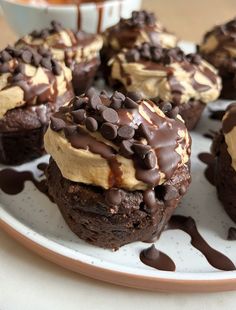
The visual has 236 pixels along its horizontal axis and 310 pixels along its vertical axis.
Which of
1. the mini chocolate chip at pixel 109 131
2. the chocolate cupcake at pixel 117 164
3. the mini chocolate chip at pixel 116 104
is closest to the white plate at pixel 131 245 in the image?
the chocolate cupcake at pixel 117 164

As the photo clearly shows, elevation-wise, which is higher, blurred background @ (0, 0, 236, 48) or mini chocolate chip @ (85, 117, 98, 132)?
mini chocolate chip @ (85, 117, 98, 132)

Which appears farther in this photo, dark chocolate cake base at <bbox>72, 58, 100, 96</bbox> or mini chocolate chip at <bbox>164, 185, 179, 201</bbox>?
dark chocolate cake base at <bbox>72, 58, 100, 96</bbox>

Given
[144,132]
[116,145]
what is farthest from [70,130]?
[144,132]

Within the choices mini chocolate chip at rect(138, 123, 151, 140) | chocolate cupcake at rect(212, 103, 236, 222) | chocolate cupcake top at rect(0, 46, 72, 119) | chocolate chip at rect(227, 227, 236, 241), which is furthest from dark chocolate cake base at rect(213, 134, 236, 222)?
chocolate cupcake top at rect(0, 46, 72, 119)

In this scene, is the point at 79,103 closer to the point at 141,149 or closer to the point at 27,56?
the point at 141,149

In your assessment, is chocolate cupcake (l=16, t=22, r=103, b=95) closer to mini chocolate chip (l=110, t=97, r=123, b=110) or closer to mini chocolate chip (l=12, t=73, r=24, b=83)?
mini chocolate chip (l=12, t=73, r=24, b=83)

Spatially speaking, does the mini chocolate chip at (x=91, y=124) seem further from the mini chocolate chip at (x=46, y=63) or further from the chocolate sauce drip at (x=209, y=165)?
the chocolate sauce drip at (x=209, y=165)

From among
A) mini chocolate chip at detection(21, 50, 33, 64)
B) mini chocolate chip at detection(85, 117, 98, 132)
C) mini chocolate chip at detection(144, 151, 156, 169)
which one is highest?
mini chocolate chip at detection(85, 117, 98, 132)
